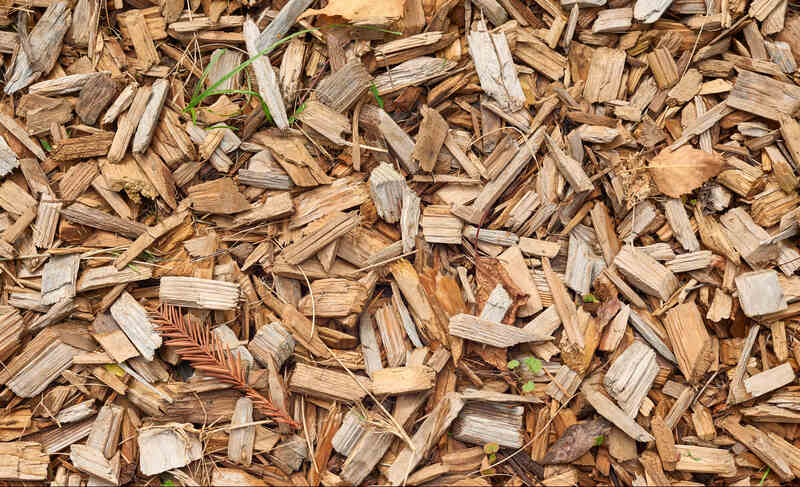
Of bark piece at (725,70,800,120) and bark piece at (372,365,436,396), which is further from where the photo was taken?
bark piece at (725,70,800,120)

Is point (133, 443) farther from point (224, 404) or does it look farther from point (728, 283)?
point (728, 283)

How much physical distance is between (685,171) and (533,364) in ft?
3.18

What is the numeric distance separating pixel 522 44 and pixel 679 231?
987 mm

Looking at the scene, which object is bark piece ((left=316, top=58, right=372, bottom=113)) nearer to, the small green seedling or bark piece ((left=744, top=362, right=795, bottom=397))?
bark piece ((left=744, top=362, right=795, bottom=397))

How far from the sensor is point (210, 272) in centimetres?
233

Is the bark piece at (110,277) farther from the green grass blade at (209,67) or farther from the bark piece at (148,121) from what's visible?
the green grass blade at (209,67)

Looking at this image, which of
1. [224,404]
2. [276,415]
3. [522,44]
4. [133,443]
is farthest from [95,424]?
[522,44]

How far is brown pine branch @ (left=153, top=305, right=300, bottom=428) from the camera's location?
2223 mm

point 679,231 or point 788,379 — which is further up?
point 679,231

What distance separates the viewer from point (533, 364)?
7.50 feet

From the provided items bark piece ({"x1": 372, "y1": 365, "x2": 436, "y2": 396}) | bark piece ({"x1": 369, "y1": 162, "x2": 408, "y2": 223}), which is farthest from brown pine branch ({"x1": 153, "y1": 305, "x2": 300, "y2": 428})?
bark piece ({"x1": 369, "y1": 162, "x2": 408, "y2": 223})

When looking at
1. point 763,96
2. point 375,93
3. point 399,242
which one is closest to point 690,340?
point 763,96

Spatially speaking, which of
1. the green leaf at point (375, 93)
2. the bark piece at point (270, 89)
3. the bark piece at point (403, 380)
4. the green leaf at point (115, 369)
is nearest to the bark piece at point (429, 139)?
the green leaf at point (375, 93)

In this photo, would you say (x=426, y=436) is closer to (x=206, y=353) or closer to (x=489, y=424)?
(x=489, y=424)
